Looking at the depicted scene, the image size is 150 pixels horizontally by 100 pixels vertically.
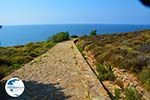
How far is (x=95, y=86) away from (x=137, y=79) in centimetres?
177

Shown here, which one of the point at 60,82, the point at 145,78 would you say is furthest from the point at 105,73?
the point at 145,78

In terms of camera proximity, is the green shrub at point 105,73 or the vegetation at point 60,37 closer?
the green shrub at point 105,73

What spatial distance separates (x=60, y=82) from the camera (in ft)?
40.4

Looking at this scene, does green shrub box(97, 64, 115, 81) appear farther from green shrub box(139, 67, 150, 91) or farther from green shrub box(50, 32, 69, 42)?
green shrub box(50, 32, 69, 42)

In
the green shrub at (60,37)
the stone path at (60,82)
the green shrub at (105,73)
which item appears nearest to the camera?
the stone path at (60,82)

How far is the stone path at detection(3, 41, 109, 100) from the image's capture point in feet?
33.4

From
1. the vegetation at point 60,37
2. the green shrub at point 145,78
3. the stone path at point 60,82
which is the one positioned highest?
the green shrub at point 145,78

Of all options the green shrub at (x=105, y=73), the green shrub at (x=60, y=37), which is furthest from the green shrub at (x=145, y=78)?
the green shrub at (x=60, y=37)

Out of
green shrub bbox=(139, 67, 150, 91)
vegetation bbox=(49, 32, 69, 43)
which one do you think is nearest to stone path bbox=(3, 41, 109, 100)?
green shrub bbox=(139, 67, 150, 91)

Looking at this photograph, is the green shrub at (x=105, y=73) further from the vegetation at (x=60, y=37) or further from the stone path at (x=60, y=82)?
the vegetation at (x=60, y=37)

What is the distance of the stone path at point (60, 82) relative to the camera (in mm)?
10188

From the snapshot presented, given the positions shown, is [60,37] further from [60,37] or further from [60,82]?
[60,82]

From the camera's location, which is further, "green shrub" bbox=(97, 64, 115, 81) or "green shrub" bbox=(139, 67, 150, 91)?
"green shrub" bbox=(97, 64, 115, 81)

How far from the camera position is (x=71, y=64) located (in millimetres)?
16844
